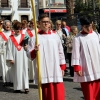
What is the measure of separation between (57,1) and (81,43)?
57.5m

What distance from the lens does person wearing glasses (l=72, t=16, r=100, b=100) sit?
250 inches

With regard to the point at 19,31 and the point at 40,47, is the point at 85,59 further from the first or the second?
the point at 19,31

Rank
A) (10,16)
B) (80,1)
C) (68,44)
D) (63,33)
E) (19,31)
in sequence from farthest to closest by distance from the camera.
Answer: (80,1) < (10,16) < (63,33) < (68,44) < (19,31)

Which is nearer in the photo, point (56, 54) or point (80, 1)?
point (56, 54)

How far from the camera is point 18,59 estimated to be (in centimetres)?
946

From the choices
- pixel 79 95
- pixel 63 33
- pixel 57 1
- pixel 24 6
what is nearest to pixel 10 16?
pixel 24 6

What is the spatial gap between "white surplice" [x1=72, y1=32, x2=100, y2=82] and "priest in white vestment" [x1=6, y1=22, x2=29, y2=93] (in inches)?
124

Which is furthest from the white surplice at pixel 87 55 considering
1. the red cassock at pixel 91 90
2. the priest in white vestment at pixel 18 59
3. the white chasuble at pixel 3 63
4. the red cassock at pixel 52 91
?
the white chasuble at pixel 3 63

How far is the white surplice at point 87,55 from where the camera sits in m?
6.35

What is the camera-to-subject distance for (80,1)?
61500 mm

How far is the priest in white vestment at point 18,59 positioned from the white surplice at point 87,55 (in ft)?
10.3

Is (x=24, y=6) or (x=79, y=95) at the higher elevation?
(x=24, y=6)

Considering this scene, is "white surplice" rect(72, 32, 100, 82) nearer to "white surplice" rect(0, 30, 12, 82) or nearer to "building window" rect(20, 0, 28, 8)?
"white surplice" rect(0, 30, 12, 82)

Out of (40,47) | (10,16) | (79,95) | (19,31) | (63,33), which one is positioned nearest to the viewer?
(40,47)
